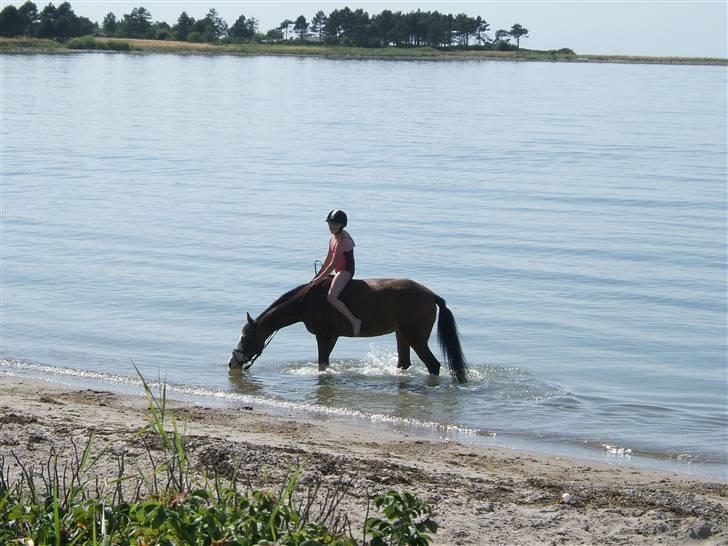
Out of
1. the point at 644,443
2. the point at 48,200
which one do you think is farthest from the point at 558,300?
the point at 48,200

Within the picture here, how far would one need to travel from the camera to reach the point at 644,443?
34.3ft

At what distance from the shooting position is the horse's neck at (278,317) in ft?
41.3

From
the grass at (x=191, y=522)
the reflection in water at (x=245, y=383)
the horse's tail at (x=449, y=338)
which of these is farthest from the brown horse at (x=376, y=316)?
the grass at (x=191, y=522)

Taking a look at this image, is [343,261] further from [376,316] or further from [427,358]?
[427,358]

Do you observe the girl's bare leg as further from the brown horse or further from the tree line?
the tree line

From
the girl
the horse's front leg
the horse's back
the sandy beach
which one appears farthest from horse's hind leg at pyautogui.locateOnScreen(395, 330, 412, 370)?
the sandy beach

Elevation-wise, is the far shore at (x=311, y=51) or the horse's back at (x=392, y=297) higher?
the far shore at (x=311, y=51)

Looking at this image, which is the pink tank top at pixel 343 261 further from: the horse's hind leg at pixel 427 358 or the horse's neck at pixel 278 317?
the horse's hind leg at pixel 427 358

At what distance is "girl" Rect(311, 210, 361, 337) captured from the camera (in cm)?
1198

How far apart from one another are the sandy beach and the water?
1160mm

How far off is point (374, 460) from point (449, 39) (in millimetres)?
159590

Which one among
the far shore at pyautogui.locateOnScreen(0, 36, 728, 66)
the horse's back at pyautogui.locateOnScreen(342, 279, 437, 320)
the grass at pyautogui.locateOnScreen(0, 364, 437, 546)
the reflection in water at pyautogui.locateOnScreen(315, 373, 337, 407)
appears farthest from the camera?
the far shore at pyautogui.locateOnScreen(0, 36, 728, 66)

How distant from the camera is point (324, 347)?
12641mm

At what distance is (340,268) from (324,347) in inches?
40.8
